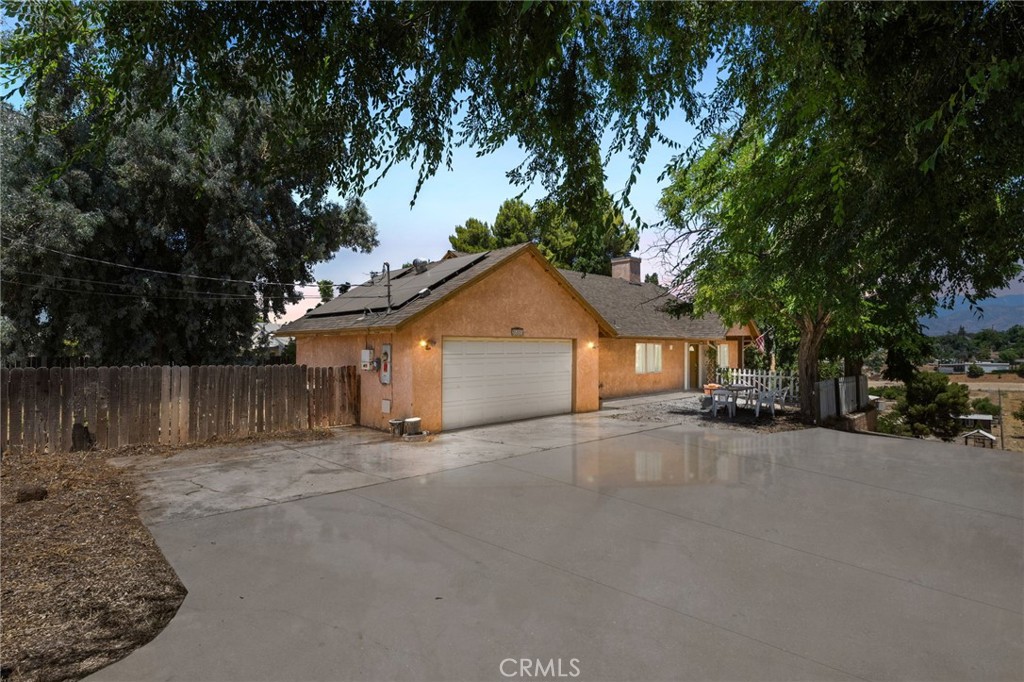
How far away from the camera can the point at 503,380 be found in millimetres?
13688

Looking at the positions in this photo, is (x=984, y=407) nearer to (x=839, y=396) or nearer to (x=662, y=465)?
(x=839, y=396)

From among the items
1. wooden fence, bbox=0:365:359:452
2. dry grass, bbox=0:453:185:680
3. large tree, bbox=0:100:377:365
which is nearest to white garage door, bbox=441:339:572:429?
wooden fence, bbox=0:365:359:452

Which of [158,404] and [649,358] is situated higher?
[649,358]

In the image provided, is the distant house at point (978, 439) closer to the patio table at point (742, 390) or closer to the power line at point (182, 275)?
the patio table at point (742, 390)

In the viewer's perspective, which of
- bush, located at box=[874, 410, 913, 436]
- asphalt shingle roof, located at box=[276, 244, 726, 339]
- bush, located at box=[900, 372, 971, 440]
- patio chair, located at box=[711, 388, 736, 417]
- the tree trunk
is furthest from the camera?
bush, located at box=[874, 410, 913, 436]

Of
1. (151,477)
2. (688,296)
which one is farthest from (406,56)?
(688,296)

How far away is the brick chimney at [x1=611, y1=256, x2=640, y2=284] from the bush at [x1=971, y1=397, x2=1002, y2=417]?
1434cm

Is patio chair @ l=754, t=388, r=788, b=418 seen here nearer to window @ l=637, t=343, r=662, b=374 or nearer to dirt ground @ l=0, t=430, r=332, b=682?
Answer: window @ l=637, t=343, r=662, b=374

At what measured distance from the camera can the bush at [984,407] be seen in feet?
59.2

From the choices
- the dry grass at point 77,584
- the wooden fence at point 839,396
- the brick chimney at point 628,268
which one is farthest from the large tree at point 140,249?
the wooden fence at point 839,396

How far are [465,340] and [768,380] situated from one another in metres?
9.92

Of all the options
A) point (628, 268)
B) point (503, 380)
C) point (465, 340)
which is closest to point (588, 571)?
point (465, 340)

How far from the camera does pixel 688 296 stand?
15.6 m

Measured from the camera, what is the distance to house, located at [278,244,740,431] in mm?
11875
